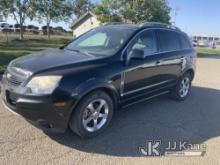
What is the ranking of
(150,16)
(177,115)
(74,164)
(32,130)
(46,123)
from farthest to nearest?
1. (150,16)
2. (177,115)
3. (32,130)
4. (46,123)
5. (74,164)

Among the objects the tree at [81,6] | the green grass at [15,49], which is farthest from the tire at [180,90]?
the tree at [81,6]

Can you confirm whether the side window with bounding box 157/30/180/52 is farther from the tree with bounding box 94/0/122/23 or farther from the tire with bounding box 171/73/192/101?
the tree with bounding box 94/0/122/23

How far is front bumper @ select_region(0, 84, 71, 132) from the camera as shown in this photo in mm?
3627

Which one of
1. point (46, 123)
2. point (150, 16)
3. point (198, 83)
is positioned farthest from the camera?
point (150, 16)

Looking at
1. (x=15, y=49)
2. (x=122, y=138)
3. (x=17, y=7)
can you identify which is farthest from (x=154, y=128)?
(x=17, y=7)

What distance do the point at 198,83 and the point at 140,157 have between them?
602cm

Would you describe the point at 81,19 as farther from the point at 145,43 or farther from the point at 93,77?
the point at 93,77

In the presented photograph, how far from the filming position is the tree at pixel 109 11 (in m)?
24.7

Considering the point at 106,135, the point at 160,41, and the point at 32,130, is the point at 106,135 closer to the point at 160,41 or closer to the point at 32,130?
the point at 32,130

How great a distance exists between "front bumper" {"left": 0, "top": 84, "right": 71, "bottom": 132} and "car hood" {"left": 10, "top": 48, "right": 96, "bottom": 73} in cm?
44

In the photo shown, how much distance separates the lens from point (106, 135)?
443 centimetres

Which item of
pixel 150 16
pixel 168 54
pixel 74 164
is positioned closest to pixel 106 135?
pixel 74 164

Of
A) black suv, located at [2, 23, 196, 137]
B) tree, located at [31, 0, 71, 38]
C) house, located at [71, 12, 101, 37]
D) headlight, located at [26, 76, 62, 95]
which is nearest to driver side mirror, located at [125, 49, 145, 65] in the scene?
black suv, located at [2, 23, 196, 137]

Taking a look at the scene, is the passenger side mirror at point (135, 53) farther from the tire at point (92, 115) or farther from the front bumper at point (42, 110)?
the front bumper at point (42, 110)
